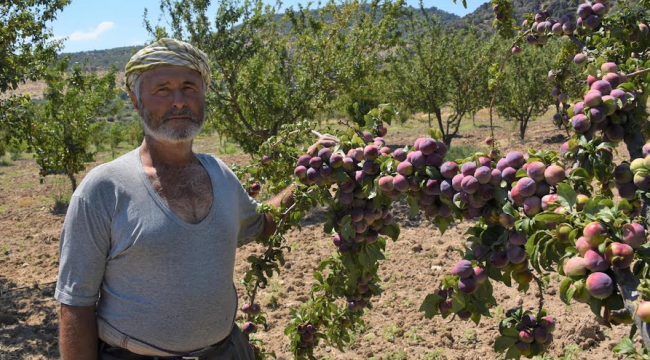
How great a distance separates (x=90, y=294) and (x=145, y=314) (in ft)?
0.68

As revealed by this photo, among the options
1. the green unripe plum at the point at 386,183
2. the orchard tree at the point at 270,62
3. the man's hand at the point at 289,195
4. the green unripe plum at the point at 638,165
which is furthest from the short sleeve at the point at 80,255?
the orchard tree at the point at 270,62

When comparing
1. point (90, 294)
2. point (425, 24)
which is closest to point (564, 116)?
point (90, 294)

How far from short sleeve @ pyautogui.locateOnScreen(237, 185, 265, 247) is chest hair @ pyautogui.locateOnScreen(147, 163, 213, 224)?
201mm

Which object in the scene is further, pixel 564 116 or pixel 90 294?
pixel 564 116

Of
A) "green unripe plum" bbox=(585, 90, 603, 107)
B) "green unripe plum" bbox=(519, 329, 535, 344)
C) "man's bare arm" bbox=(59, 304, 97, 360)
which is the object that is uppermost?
"green unripe plum" bbox=(585, 90, 603, 107)

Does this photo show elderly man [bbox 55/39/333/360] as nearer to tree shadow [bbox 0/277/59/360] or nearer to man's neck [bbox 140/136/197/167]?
man's neck [bbox 140/136/197/167]

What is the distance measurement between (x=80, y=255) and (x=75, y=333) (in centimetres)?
29

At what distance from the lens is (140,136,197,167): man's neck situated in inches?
77.0

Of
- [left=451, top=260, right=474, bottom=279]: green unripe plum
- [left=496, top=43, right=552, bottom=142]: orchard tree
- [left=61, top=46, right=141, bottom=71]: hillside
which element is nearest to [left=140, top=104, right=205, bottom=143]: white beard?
[left=451, top=260, right=474, bottom=279]: green unripe plum

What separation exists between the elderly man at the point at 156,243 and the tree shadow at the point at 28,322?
288cm

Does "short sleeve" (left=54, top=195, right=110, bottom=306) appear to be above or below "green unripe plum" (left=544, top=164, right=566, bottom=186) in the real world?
below

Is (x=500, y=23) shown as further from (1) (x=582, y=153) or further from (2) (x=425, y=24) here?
(2) (x=425, y=24)

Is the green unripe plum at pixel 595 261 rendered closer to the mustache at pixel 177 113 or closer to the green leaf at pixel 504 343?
the green leaf at pixel 504 343

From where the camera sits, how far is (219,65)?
791 centimetres
